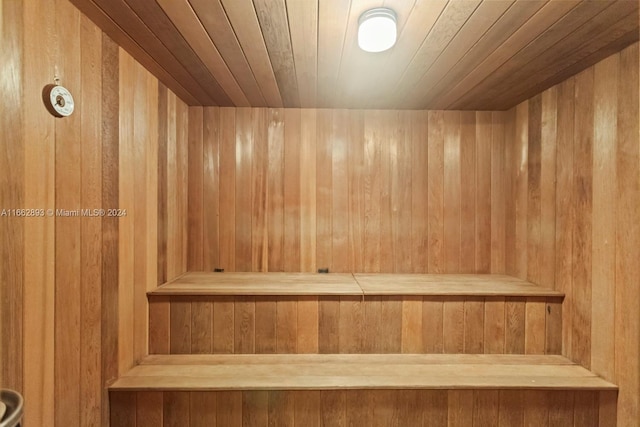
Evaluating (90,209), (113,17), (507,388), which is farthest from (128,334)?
(507,388)

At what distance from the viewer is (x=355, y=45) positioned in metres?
1.25

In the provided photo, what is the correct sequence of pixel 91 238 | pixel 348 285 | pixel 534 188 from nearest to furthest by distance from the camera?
1. pixel 91 238
2. pixel 348 285
3. pixel 534 188

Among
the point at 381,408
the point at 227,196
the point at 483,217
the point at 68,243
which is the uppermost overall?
the point at 227,196

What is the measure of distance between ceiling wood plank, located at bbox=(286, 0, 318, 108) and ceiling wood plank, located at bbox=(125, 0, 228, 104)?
0.51 m

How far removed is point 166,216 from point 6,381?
1.04 metres

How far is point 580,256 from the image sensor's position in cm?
150

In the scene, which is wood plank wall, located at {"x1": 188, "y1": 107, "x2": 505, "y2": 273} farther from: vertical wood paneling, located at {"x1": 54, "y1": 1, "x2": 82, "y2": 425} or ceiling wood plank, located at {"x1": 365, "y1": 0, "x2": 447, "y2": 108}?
vertical wood paneling, located at {"x1": 54, "y1": 1, "x2": 82, "y2": 425}

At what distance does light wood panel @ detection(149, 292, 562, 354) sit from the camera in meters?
1.58

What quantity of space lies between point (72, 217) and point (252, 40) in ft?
3.57

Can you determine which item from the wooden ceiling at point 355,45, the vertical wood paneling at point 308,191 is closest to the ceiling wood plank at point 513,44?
the wooden ceiling at point 355,45

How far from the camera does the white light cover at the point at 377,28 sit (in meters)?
1.04

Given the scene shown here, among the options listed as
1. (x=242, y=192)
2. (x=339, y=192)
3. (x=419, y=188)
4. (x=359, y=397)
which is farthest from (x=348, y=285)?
(x=242, y=192)

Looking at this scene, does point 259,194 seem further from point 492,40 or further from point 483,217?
point 483,217

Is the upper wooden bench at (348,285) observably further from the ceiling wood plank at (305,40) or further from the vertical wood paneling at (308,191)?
the ceiling wood plank at (305,40)
